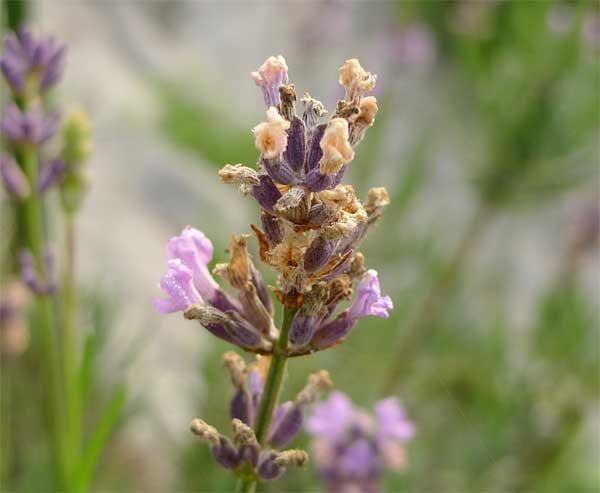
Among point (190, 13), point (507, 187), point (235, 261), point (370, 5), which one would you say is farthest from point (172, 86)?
point (235, 261)

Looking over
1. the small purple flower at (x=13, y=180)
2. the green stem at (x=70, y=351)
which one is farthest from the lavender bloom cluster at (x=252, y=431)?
the small purple flower at (x=13, y=180)

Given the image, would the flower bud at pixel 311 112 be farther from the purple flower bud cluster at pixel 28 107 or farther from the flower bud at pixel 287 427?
the purple flower bud cluster at pixel 28 107

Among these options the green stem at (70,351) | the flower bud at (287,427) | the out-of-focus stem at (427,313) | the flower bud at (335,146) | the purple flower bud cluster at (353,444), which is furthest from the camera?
the out-of-focus stem at (427,313)

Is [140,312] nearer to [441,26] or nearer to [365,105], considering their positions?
[365,105]

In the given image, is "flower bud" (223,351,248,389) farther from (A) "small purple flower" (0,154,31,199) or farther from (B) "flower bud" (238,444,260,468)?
(A) "small purple flower" (0,154,31,199)

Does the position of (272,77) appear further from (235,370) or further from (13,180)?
(13,180)

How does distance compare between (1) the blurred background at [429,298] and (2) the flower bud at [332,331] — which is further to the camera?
(1) the blurred background at [429,298]
